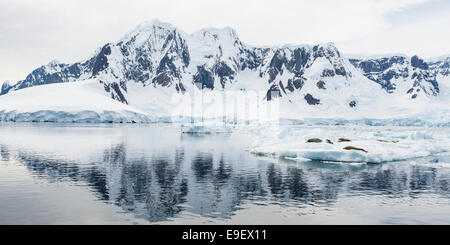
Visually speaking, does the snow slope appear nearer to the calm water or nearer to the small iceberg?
the small iceberg

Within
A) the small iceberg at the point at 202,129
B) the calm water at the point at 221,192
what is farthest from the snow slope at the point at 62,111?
the calm water at the point at 221,192

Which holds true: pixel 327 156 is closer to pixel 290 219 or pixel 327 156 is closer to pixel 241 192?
pixel 241 192

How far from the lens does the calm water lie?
64.5 feet

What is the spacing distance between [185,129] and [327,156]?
6846cm

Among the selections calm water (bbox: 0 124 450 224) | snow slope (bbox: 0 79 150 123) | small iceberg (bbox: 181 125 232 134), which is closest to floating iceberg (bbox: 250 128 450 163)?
calm water (bbox: 0 124 450 224)

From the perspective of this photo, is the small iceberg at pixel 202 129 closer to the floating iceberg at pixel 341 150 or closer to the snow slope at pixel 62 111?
the floating iceberg at pixel 341 150

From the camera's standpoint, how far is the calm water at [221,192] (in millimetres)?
19656

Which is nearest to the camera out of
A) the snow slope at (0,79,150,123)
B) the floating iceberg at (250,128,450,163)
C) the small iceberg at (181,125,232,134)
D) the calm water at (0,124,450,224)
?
the calm water at (0,124,450,224)

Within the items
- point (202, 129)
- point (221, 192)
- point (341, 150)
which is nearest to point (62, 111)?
point (202, 129)

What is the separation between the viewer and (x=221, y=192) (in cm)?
2552

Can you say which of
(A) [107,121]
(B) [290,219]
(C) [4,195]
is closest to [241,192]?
(B) [290,219]

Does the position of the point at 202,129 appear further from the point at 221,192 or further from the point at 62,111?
the point at 62,111
